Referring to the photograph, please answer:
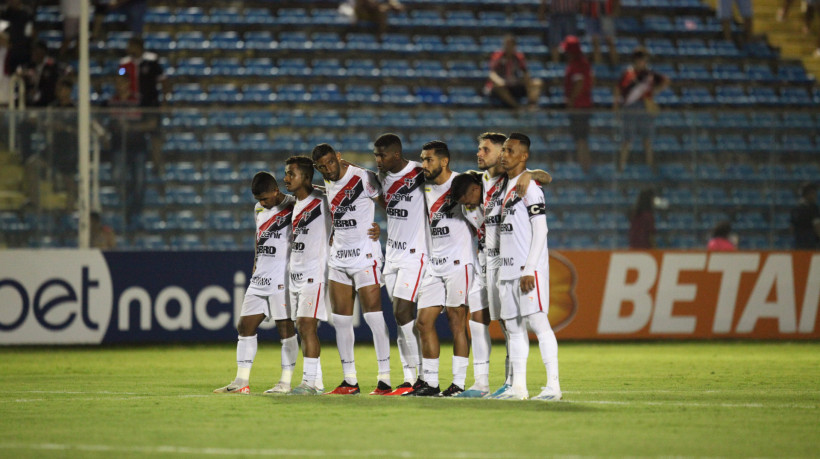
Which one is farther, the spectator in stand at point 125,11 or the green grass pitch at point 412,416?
the spectator in stand at point 125,11

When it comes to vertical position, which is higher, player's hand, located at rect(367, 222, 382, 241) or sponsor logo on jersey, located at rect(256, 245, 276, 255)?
player's hand, located at rect(367, 222, 382, 241)

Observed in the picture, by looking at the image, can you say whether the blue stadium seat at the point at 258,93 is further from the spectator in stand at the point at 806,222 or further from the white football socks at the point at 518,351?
the white football socks at the point at 518,351

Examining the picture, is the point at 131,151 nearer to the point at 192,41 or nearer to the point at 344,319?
the point at 192,41

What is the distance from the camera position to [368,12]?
77.4 feet

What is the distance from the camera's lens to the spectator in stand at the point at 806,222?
1831 cm

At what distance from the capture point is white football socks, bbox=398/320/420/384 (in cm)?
1047

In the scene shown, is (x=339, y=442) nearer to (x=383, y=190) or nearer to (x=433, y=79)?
(x=383, y=190)

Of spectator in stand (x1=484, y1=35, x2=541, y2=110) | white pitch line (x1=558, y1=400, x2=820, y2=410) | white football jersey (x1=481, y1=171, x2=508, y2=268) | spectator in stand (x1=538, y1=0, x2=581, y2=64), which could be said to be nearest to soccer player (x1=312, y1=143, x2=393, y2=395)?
white football jersey (x1=481, y1=171, x2=508, y2=268)

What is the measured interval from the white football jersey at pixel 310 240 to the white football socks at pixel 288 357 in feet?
2.03

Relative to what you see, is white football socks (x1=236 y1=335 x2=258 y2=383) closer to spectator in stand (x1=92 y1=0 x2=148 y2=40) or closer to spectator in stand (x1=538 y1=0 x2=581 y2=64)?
spectator in stand (x1=92 y1=0 x2=148 y2=40)

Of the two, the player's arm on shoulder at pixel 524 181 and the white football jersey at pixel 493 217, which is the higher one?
the player's arm on shoulder at pixel 524 181

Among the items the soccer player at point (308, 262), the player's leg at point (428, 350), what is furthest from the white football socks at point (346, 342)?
the player's leg at point (428, 350)

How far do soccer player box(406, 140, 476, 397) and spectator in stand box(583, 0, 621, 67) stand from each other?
46.0 feet

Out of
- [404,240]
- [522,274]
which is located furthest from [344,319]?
[522,274]
